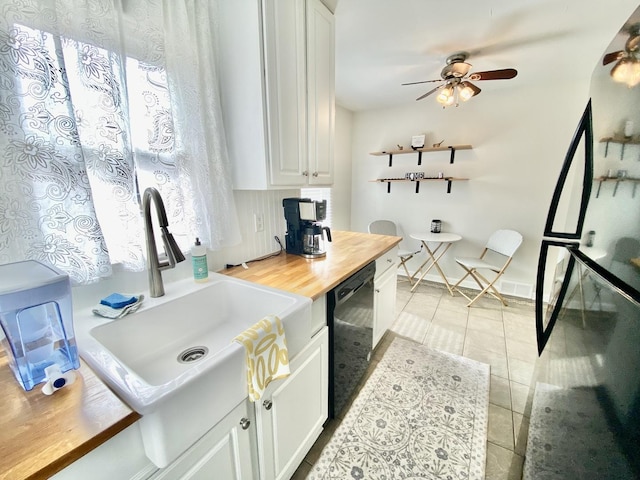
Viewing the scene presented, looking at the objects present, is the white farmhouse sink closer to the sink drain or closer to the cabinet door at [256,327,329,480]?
the sink drain

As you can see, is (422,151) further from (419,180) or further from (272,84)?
(272,84)

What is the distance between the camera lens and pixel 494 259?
3.18 m

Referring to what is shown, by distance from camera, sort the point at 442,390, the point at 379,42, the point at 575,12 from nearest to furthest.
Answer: the point at 575,12, the point at 442,390, the point at 379,42

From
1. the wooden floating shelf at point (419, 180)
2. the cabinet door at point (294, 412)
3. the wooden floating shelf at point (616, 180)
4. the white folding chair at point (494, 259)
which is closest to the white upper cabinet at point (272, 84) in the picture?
the cabinet door at point (294, 412)

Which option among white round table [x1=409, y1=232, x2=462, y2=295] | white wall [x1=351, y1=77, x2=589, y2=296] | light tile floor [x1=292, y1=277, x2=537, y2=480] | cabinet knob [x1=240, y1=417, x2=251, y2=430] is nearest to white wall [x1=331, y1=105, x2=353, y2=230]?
white wall [x1=351, y1=77, x2=589, y2=296]

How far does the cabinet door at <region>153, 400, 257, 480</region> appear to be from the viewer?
25.8 inches

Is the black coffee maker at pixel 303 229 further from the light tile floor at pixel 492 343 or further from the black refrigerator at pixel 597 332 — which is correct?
the black refrigerator at pixel 597 332

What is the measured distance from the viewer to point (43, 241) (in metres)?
0.80

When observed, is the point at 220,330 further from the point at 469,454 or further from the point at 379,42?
the point at 379,42

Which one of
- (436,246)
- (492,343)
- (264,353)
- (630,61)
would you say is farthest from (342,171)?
(264,353)

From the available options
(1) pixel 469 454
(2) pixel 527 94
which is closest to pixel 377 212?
(2) pixel 527 94

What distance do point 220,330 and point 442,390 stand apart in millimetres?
1518

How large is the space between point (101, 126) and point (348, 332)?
1.43 metres

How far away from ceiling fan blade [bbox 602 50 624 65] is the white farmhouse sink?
1.25 meters
